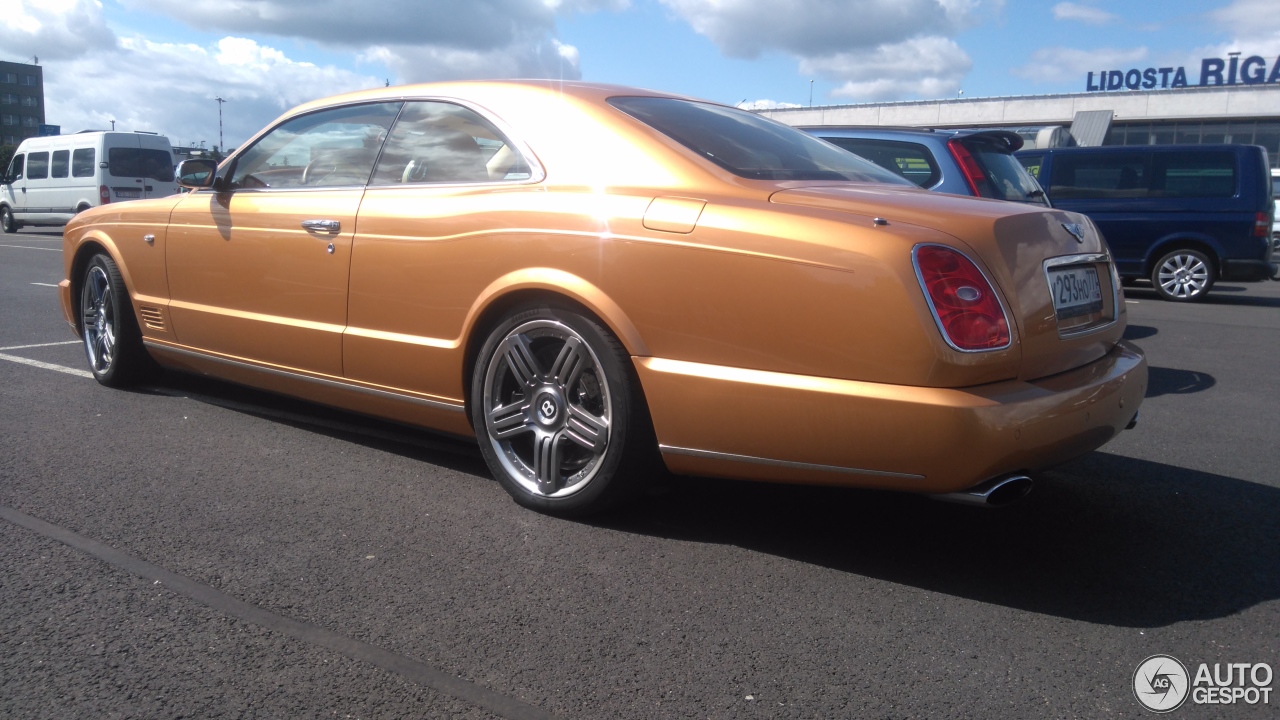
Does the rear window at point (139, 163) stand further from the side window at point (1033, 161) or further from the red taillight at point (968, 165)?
the red taillight at point (968, 165)

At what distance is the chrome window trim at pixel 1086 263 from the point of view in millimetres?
3090

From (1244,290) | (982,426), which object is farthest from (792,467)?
(1244,290)

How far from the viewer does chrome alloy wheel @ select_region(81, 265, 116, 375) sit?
5535mm

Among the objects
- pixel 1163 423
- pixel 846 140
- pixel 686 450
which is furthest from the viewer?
pixel 846 140

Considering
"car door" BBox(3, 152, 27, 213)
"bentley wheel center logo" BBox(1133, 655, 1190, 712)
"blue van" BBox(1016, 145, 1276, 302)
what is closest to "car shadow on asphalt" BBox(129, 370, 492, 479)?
"bentley wheel center logo" BBox(1133, 655, 1190, 712)

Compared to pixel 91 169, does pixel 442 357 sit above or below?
below

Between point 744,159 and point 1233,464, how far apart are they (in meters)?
2.65

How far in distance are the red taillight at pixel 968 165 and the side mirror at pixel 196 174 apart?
14.4ft

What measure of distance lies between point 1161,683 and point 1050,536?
104 centimetres

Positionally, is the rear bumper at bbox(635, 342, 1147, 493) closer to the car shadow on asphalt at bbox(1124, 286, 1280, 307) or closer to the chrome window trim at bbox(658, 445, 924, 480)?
the chrome window trim at bbox(658, 445, 924, 480)

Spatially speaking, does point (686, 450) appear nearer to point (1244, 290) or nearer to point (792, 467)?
point (792, 467)

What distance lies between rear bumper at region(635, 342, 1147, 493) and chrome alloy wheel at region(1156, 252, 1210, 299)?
1096cm

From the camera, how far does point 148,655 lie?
8.33 ft

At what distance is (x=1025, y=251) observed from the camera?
3.03 meters
